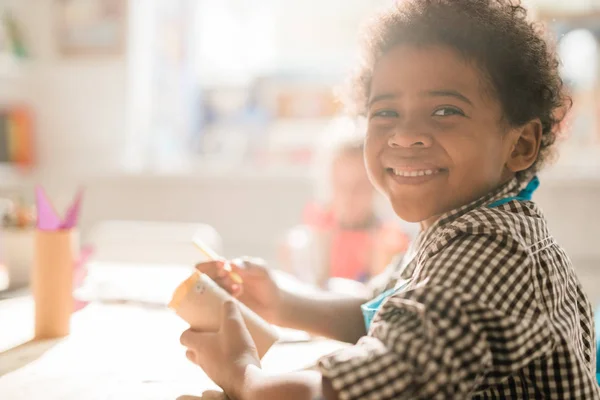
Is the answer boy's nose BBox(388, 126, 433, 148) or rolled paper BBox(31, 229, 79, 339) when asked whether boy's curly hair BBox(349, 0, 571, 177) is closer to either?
boy's nose BBox(388, 126, 433, 148)

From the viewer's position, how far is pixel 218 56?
3066mm

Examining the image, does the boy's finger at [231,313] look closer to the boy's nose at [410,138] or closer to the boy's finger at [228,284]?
the boy's finger at [228,284]

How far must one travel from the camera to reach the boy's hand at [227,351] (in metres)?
0.69

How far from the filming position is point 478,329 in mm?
598

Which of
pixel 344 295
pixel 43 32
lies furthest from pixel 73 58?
pixel 344 295

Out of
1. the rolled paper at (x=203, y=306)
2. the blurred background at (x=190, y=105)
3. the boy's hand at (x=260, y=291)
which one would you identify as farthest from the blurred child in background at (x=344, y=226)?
the rolled paper at (x=203, y=306)

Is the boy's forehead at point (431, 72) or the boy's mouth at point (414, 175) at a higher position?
the boy's forehead at point (431, 72)

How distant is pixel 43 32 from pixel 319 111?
1.32 meters

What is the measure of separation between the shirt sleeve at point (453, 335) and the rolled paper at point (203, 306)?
0.63 feet

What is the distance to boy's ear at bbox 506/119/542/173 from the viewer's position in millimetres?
880

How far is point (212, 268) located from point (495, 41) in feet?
1.61

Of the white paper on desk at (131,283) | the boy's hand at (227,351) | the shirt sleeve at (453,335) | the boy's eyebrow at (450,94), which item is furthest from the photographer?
the white paper on desk at (131,283)

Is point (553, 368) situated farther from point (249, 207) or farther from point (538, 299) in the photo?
point (249, 207)

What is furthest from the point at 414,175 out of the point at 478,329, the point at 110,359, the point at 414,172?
the point at 110,359
